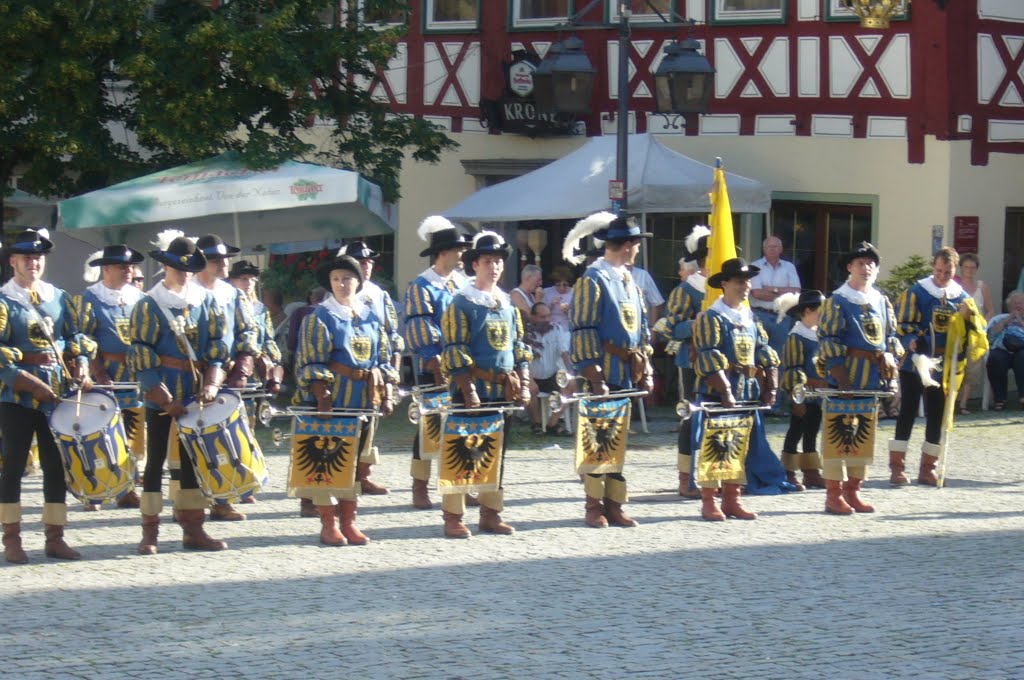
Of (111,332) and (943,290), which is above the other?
(943,290)

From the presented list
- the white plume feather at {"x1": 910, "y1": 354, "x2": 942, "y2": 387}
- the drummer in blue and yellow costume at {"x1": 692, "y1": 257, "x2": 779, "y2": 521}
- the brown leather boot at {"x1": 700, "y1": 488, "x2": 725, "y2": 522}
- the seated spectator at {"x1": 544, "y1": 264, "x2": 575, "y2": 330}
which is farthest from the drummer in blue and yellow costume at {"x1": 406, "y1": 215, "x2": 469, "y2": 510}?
the seated spectator at {"x1": 544, "y1": 264, "x2": 575, "y2": 330}

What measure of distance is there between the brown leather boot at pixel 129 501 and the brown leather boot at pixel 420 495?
1.93 m

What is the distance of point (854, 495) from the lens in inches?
459

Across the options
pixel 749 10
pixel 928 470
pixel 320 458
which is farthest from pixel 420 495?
pixel 749 10

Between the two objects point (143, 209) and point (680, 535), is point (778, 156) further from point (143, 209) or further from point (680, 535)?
point (680, 535)

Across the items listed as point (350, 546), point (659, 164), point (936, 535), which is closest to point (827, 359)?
point (936, 535)

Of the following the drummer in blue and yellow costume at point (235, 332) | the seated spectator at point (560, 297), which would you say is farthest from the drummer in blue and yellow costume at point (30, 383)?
the seated spectator at point (560, 297)

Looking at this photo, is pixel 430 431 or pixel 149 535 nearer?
pixel 149 535

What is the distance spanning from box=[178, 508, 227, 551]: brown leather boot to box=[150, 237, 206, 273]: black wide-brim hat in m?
1.42

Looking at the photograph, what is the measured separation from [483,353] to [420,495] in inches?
68.0

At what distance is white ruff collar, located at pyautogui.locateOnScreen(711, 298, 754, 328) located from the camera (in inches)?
436

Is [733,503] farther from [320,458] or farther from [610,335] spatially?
[320,458]

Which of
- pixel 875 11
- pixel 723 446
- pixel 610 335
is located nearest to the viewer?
pixel 610 335

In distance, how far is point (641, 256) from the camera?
65.3 feet
